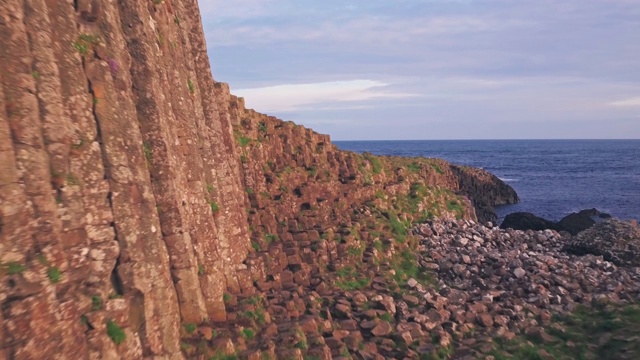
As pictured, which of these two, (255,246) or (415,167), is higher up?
(415,167)

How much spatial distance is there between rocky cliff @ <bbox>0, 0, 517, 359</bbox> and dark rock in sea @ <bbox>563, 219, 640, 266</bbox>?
1185cm

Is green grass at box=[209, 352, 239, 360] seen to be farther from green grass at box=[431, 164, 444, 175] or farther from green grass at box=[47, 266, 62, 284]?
green grass at box=[431, 164, 444, 175]

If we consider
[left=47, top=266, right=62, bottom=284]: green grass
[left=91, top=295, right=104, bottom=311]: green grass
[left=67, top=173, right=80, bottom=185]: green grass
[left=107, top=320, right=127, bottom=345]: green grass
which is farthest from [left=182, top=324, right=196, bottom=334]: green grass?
[left=67, top=173, right=80, bottom=185]: green grass

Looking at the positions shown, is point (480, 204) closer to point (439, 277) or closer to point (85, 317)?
point (439, 277)

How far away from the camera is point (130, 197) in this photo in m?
12.6

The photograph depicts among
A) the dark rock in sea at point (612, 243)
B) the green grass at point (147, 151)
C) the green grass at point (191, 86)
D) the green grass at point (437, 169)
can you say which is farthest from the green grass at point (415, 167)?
the green grass at point (147, 151)

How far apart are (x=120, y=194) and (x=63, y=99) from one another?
237 centimetres

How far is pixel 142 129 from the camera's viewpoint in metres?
14.6

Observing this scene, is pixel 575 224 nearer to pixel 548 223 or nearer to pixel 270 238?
pixel 548 223

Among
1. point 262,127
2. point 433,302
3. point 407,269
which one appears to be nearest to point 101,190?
point 433,302

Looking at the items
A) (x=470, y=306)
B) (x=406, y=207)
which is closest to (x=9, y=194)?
(x=470, y=306)

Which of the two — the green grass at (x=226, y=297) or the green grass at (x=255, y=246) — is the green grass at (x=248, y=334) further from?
the green grass at (x=255, y=246)

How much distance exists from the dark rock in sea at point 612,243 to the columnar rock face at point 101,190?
20411 millimetres

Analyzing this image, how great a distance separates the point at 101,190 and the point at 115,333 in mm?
3011
